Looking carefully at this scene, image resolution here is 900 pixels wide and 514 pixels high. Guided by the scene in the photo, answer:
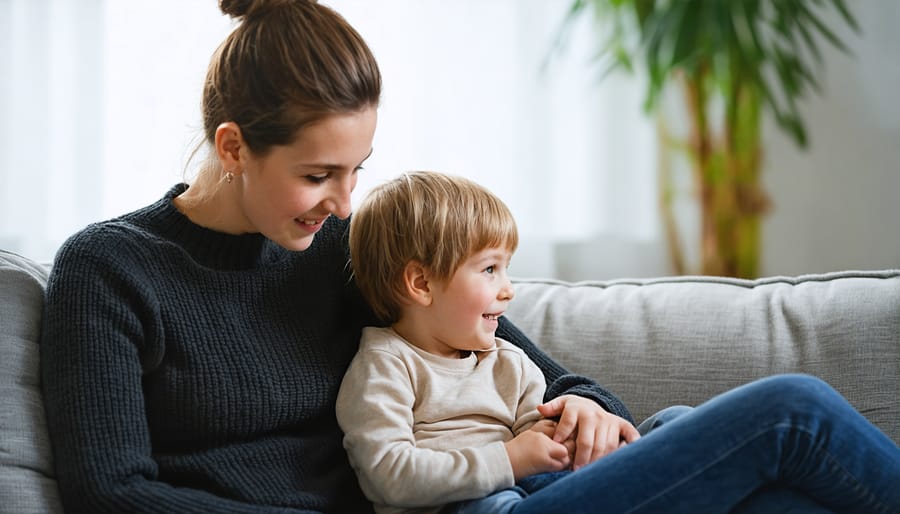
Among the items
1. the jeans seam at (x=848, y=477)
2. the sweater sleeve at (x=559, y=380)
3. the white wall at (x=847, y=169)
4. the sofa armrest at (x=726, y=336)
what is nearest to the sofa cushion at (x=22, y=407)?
the sweater sleeve at (x=559, y=380)

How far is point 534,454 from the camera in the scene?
1.32 metres

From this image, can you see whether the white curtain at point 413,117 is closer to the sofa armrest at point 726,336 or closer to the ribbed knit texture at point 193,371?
the sofa armrest at point 726,336

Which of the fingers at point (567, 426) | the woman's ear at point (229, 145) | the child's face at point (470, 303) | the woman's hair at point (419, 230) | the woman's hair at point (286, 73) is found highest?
the woman's hair at point (286, 73)

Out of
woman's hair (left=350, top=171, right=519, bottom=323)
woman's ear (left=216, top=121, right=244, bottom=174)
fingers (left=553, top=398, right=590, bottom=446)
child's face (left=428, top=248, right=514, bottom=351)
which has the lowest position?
fingers (left=553, top=398, right=590, bottom=446)

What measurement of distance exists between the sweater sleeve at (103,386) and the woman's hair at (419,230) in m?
0.33

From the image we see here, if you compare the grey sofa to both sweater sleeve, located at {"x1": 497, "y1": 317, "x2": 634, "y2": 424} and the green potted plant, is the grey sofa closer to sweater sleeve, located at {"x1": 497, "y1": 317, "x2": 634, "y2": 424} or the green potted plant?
sweater sleeve, located at {"x1": 497, "y1": 317, "x2": 634, "y2": 424}

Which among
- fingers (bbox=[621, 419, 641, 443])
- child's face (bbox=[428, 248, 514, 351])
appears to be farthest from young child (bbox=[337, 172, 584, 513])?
fingers (bbox=[621, 419, 641, 443])

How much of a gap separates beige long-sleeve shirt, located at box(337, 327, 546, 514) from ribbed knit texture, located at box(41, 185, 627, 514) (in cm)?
7

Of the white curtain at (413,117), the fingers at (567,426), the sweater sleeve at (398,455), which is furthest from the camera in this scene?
the white curtain at (413,117)

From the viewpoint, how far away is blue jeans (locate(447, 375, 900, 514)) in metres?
1.17

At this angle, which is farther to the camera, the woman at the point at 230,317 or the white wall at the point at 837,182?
the white wall at the point at 837,182

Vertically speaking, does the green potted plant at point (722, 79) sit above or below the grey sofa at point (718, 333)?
above

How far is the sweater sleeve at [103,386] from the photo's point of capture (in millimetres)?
1160

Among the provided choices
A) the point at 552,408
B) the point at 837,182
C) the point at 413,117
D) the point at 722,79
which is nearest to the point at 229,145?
the point at 552,408
